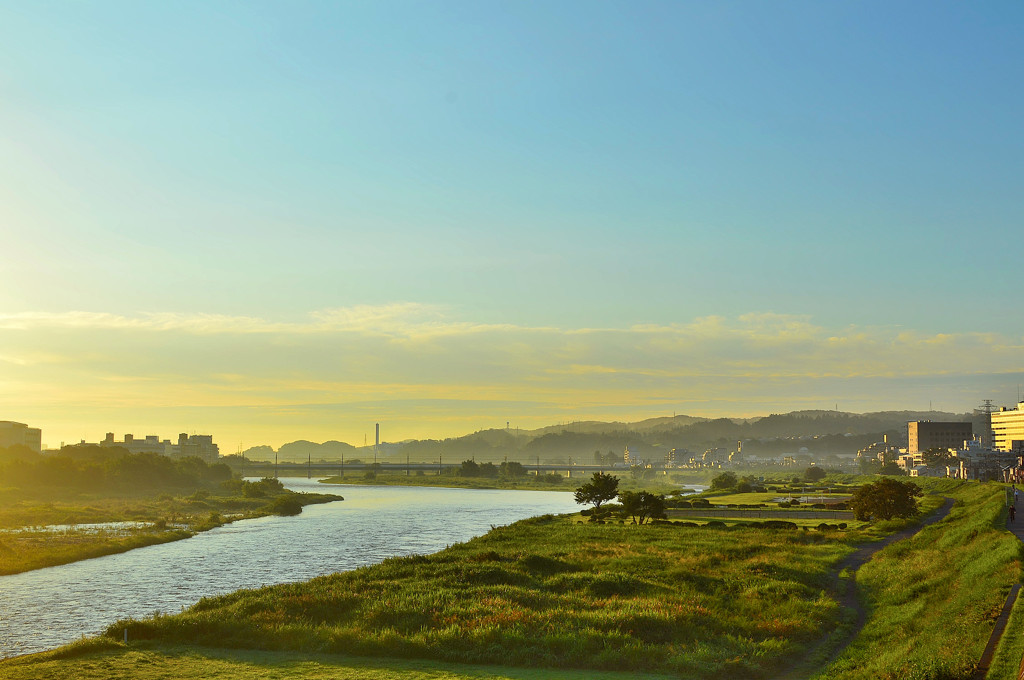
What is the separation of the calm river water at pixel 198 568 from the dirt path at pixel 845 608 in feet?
119

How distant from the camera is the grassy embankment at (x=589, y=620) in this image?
104 ft

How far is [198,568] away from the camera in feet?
235

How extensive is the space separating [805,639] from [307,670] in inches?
887

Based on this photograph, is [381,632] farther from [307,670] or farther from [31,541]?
[31,541]

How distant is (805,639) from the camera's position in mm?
36562

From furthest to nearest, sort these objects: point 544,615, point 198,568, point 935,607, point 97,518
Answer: point 97,518, point 198,568, point 544,615, point 935,607

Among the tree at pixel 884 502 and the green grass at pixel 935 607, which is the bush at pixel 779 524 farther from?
the green grass at pixel 935 607

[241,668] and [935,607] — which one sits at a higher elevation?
[935,607]

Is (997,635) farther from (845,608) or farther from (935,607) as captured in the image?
(845,608)

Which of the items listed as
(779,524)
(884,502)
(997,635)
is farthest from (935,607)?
(884,502)

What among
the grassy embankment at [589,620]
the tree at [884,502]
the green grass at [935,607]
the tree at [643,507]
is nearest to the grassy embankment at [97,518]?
the grassy embankment at [589,620]

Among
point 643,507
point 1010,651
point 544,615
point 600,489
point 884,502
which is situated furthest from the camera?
point 600,489

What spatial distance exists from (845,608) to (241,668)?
107 feet

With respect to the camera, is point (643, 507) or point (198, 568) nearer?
point (198, 568)
